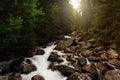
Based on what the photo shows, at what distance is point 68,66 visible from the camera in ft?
61.8

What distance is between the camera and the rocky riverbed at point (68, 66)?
1756 cm

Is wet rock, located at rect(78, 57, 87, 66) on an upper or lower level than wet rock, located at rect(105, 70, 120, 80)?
upper

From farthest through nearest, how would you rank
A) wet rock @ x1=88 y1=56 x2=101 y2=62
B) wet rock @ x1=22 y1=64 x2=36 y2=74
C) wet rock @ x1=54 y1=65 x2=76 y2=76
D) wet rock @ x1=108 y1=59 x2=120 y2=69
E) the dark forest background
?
wet rock @ x1=88 y1=56 x2=101 y2=62, wet rock @ x1=22 y1=64 x2=36 y2=74, wet rock @ x1=108 y1=59 x2=120 y2=69, wet rock @ x1=54 y1=65 x2=76 y2=76, the dark forest background

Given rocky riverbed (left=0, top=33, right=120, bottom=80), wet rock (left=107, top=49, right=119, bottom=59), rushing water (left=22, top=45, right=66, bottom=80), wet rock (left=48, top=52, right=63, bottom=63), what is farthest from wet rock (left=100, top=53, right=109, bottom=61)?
rushing water (left=22, top=45, right=66, bottom=80)

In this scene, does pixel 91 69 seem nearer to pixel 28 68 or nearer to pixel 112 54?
pixel 112 54

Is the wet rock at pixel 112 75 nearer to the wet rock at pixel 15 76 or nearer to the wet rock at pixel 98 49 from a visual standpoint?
the wet rock at pixel 98 49

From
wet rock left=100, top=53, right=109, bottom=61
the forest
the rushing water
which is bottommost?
the rushing water

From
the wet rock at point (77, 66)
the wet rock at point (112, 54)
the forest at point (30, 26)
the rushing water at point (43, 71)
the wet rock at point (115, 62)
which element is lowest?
the rushing water at point (43, 71)

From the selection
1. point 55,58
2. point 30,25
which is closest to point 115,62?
point 55,58

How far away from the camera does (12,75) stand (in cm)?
1788

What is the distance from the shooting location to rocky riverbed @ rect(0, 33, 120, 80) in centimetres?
1756

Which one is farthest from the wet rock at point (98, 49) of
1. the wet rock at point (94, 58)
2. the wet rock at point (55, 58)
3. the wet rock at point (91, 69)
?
the wet rock at point (91, 69)

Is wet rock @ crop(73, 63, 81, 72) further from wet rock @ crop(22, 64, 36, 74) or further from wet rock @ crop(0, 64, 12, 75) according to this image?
wet rock @ crop(0, 64, 12, 75)

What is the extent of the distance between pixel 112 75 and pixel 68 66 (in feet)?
13.3
